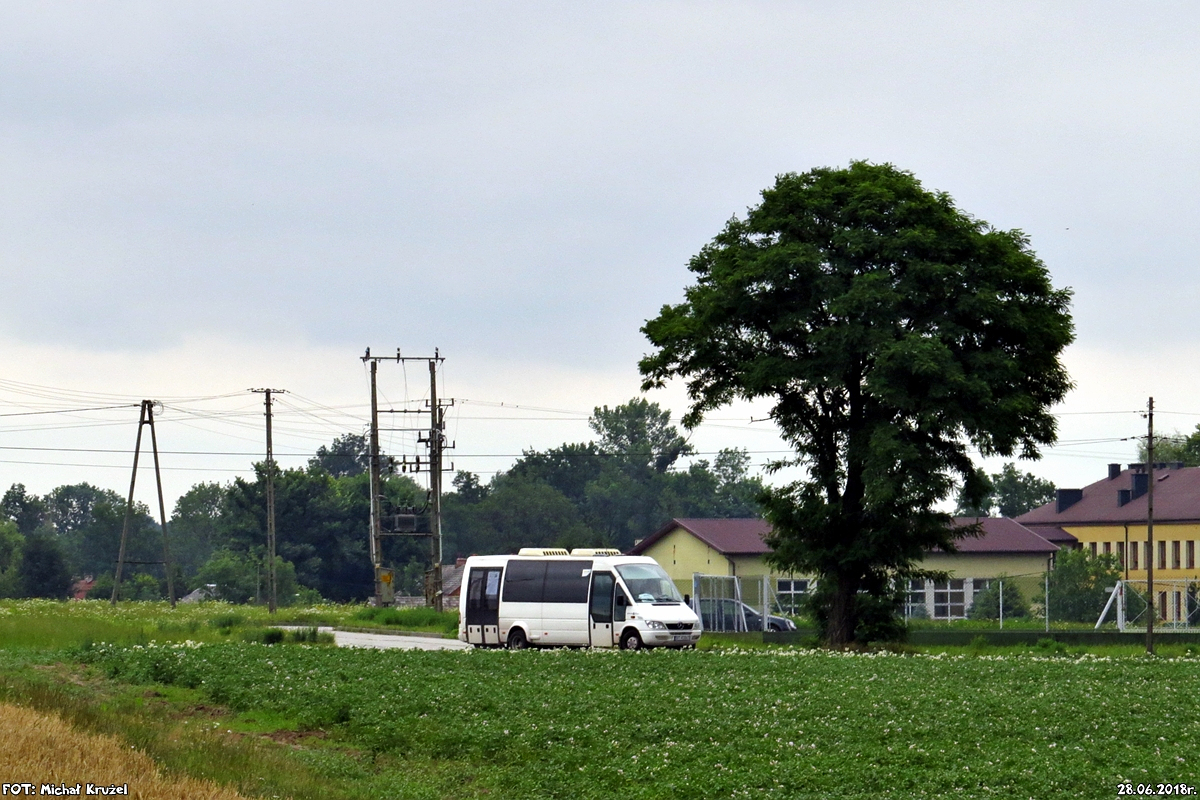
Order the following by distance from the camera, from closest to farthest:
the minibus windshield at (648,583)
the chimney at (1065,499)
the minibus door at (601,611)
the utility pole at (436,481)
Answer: the minibus windshield at (648,583) → the minibus door at (601,611) → the utility pole at (436,481) → the chimney at (1065,499)

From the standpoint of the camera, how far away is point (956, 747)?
53.0 feet

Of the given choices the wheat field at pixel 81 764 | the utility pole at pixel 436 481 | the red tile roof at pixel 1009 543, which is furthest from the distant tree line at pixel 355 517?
the wheat field at pixel 81 764

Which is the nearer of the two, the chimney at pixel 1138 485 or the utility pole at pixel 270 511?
the utility pole at pixel 270 511

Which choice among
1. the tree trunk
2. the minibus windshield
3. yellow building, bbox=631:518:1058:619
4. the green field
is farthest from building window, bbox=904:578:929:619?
the green field

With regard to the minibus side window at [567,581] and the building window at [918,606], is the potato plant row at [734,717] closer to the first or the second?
the minibus side window at [567,581]

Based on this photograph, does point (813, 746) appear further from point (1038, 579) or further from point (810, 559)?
point (1038, 579)

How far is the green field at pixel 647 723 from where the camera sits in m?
14.9

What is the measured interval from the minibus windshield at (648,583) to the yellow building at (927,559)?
39.0 metres

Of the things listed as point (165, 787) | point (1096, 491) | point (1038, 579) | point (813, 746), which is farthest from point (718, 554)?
point (165, 787)

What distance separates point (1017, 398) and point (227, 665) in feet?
64.5

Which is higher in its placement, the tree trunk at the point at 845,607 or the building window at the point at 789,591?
the tree trunk at the point at 845,607

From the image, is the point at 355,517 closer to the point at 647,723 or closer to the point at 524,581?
the point at 524,581

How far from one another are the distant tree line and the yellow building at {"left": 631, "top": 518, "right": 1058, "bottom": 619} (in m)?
24.0

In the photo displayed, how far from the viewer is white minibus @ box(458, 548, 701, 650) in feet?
111
